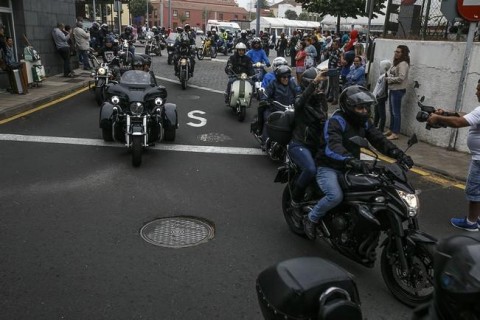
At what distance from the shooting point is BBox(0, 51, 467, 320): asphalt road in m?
3.77

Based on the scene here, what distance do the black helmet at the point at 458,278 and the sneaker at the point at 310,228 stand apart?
3.01 meters

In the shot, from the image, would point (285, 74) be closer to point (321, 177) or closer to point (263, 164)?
point (263, 164)

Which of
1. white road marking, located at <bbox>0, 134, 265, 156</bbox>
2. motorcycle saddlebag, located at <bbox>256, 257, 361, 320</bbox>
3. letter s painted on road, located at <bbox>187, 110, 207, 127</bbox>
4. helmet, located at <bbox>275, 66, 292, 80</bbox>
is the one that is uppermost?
helmet, located at <bbox>275, 66, 292, 80</bbox>

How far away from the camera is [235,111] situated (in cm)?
1197

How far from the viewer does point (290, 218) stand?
5.27 m

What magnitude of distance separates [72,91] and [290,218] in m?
11.3

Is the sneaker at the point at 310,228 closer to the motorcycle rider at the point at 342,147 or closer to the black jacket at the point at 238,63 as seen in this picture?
the motorcycle rider at the point at 342,147

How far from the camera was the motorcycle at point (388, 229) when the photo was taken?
371cm

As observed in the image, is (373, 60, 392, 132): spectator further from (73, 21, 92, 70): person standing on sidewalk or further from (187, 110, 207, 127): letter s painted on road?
(73, 21, 92, 70): person standing on sidewalk

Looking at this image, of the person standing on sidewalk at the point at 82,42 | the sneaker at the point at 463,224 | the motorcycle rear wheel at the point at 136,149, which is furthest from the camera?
the person standing on sidewalk at the point at 82,42

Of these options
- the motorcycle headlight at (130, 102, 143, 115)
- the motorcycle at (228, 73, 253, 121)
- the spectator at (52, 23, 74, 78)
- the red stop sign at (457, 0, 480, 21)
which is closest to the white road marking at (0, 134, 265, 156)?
the motorcycle headlight at (130, 102, 143, 115)

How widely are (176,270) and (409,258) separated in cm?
209

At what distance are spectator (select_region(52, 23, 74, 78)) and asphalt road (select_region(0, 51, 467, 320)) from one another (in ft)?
25.0

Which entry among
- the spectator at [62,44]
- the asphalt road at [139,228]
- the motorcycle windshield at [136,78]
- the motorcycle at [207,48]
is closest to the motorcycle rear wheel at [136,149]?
the asphalt road at [139,228]
